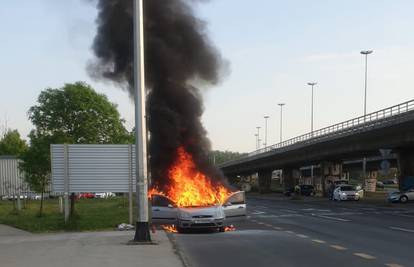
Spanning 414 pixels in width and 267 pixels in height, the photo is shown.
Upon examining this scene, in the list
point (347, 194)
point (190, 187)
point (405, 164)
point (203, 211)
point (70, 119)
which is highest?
point (70, 119)

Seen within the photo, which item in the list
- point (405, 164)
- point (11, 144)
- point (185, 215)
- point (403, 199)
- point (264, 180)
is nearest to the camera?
point (185, 215)

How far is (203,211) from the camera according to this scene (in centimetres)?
1750

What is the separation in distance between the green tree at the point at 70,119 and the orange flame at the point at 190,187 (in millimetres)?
5131

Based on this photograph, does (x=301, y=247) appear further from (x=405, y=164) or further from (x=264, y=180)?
(x=264, y=180)

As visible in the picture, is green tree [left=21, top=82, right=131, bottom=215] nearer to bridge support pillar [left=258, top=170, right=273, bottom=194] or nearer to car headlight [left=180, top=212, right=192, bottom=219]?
car headlight [left=180, top=212, right=192, bottom=219]

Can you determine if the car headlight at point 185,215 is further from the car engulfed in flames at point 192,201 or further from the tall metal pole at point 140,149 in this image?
the tall metal pole at point 140,149

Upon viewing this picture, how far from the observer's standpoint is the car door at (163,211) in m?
18.3

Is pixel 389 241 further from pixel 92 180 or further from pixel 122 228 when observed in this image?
pixel 92 180

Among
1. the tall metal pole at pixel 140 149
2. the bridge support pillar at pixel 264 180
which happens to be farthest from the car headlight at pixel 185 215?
the bridge support pillar at pixel 264 180

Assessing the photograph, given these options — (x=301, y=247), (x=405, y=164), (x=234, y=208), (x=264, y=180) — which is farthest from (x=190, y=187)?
(x=264, y=180)

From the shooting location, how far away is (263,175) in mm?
108250

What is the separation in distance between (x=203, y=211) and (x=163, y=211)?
1490mm

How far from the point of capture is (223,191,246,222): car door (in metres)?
18.9

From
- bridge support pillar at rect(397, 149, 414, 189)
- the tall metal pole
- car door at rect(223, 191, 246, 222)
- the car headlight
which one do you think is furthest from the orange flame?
bridge support pillar at rect(397, 149, 414, 189)
